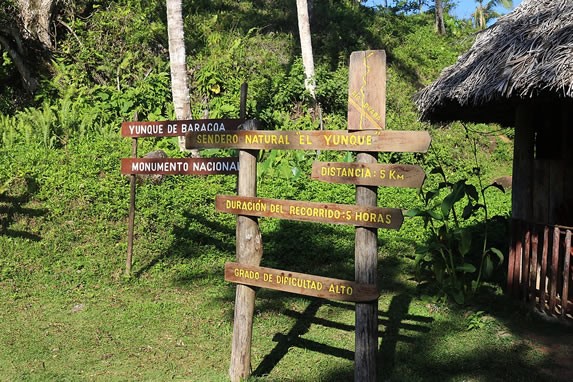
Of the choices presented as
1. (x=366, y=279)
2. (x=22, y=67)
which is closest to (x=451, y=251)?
(x=366, y=279)

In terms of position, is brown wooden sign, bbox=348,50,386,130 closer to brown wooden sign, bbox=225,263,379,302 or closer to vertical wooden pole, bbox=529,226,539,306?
brown wooden sign, bbox=225,263,379,302

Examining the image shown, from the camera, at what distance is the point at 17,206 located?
886 centimetres

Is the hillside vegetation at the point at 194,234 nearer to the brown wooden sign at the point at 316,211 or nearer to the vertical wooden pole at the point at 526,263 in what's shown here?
the vertical wooden pole at the point at 526,263

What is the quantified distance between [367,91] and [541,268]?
11.2 ft

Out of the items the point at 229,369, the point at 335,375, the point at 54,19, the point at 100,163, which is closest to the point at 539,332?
the point at 335,375

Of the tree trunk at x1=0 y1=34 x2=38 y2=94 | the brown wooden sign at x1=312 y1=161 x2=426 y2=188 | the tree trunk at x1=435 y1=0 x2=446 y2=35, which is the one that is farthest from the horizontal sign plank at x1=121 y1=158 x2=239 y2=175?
the tree trunk at x1=435 y1=0 x2=446 y2=35

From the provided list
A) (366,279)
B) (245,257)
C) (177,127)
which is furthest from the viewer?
(177,127)

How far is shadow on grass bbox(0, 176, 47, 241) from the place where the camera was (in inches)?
329

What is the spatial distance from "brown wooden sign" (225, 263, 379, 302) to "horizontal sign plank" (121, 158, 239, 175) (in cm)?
189

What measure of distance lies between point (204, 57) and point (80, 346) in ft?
33.9

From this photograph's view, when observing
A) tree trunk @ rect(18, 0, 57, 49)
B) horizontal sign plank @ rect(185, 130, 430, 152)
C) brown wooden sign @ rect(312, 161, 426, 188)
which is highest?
tree trunk @ rect(18, 0, 57, 49)

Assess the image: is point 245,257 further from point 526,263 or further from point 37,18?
point 37,18

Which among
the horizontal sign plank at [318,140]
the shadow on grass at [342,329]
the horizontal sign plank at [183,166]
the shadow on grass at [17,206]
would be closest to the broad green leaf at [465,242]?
the shadow on grass at [342,329]

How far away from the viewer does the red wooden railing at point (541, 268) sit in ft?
20.1
